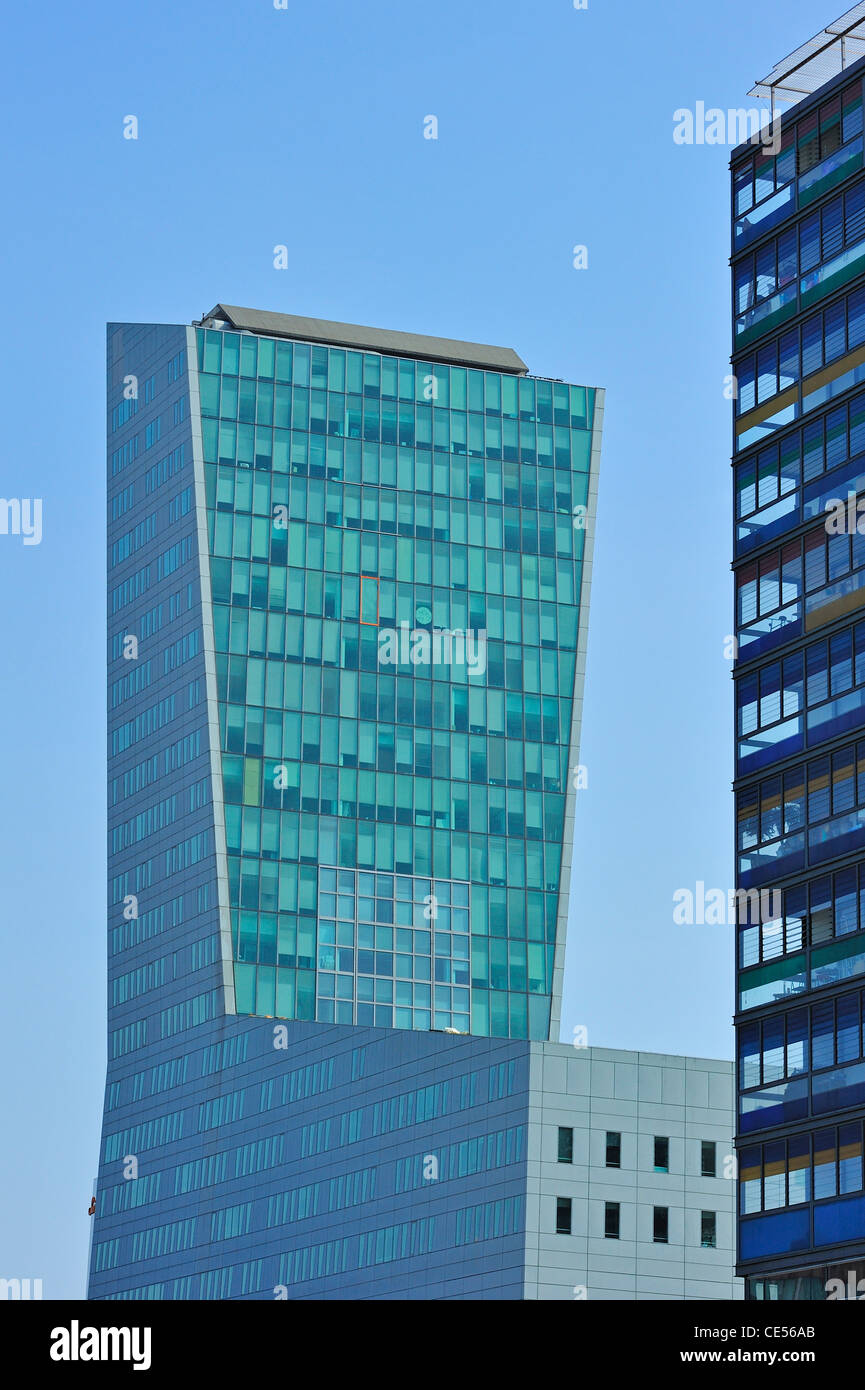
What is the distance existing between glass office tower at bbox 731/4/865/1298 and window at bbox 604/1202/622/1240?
44865 mm

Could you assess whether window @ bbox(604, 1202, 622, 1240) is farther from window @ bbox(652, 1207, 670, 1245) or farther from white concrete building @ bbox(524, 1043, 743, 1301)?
window @ bbox(652, 1207, 670, 1245)

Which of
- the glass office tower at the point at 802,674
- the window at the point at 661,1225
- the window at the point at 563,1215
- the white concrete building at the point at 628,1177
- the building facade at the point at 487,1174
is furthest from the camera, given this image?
the window at the point at 661,1225

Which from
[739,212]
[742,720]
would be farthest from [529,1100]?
[739,212]

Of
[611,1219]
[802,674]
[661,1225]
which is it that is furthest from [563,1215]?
[802,674]

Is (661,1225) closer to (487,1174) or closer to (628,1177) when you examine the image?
(628,1177)

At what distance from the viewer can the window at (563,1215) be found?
13338 centimetres

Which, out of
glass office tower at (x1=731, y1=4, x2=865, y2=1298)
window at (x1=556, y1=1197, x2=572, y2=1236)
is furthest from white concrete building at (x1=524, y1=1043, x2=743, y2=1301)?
glass office tower at (x1=731, y1=4, x2=865, y2=1298)

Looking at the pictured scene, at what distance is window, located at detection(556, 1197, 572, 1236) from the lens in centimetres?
13338

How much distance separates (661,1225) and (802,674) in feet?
Result: 175

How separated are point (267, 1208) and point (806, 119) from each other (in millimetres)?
105705

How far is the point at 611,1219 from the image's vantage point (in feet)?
442

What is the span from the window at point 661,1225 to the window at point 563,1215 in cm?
523

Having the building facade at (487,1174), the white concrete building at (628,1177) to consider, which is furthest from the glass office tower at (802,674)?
the white concrete building at (628,1177)

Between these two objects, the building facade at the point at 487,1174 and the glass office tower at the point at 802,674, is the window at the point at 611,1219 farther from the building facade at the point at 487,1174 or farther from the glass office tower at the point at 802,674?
the glass office tower at the point at 802,674
